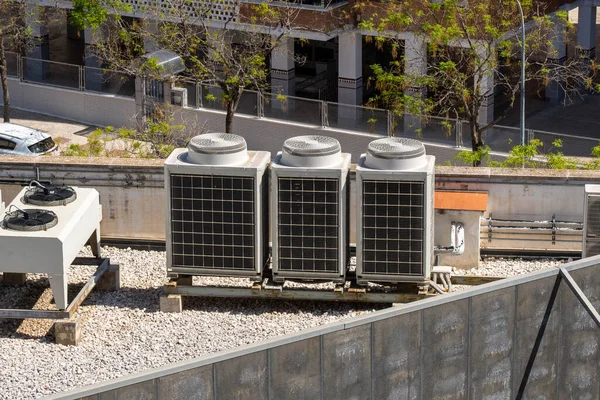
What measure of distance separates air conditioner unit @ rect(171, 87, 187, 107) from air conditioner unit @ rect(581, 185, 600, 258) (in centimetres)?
2264

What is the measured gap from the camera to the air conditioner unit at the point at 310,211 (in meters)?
16.5

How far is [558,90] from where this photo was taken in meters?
40.9

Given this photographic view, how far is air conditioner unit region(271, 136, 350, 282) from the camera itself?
16.5 metres

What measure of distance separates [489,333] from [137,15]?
29248mm

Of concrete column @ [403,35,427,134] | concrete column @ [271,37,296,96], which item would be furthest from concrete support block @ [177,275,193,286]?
concrete column @ [271,37,296,96]

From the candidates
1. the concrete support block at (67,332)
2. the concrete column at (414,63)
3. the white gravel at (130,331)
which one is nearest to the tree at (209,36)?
the concrete column at (414,63)

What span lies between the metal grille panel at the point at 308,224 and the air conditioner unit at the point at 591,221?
321 cm

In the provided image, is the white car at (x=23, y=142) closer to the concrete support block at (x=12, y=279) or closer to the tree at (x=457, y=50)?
the tree at (x=457, y=50)

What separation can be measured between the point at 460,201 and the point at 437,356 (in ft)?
15.5

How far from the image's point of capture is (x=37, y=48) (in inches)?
1737

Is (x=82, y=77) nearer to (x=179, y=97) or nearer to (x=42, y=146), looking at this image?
(x=179, y=97)

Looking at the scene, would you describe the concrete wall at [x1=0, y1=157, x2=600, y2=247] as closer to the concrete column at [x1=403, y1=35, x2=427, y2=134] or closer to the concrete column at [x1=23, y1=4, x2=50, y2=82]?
the concrete column at [x1=403, y1=35, x2=427, y2=134]

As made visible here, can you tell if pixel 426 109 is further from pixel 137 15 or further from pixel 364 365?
pixel 364 365

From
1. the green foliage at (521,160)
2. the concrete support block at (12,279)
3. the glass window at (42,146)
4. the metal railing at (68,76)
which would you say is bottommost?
the glass window at (42,146)
